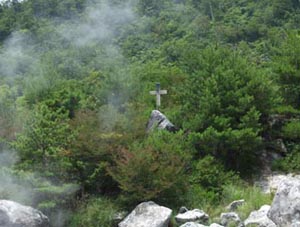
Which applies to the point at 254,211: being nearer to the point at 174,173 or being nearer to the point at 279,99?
the point at 174,173

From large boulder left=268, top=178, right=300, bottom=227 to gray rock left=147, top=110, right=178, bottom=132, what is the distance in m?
4.37

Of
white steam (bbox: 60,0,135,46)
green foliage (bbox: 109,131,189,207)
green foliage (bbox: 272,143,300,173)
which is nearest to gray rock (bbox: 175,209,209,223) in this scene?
green foliage (bbox: 109,131,189,207)

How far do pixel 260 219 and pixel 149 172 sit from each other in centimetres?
217

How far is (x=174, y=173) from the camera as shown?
952 centimetres

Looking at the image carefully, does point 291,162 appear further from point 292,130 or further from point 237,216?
point 237,216

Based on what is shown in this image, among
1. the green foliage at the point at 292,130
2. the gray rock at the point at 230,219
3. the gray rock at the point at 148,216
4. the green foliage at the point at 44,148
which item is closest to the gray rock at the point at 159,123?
the green foliage at the point at 44,148

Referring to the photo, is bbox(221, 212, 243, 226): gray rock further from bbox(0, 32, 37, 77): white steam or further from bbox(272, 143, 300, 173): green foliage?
bbox(0, 32, 37, 77): white steam

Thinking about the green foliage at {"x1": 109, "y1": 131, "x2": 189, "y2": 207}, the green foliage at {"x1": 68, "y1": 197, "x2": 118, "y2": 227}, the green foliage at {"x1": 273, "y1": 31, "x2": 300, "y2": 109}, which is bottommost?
the green foliage at {"x1": 68, "y1": 197, "x2": 118, "y2": 227}

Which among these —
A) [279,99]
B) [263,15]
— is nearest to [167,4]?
[263,15]

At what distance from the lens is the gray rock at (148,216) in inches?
343

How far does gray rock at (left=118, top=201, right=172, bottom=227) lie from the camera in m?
8.71

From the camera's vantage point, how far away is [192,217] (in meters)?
8.84

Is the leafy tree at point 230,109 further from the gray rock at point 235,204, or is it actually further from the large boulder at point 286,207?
the large boulder at point 286,207

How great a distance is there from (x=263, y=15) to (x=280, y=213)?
1408 inches
